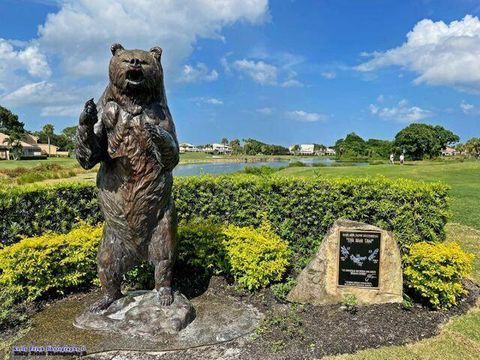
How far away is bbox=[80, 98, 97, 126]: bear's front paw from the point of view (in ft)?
11.4

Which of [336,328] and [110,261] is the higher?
[110,261]

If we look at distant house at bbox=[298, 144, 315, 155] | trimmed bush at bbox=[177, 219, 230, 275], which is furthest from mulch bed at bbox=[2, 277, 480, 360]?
distant house at bbox=[298, 144, 315, 155]

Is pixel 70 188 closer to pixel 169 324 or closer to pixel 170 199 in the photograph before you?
pixel 170 199

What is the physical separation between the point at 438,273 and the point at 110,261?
14.1 feet

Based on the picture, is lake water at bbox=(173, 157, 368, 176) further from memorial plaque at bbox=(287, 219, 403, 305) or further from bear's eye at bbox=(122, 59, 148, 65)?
bear's eye at bbox=(122, 59, 148, 65)

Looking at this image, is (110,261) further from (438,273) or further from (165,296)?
(438,273)

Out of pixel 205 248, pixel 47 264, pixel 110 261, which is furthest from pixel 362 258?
pixel 47 264

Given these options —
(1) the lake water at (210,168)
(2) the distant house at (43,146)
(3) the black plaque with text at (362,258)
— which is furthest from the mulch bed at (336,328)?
(2) the distant house at (43,146)

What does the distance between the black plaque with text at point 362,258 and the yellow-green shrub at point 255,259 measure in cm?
92

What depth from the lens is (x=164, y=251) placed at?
4223mm

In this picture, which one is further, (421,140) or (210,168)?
(421,140)

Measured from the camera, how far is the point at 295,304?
5.16 metres

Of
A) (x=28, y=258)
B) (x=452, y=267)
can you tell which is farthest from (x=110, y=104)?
(x=452, y=267)

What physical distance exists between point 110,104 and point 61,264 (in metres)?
2.74
